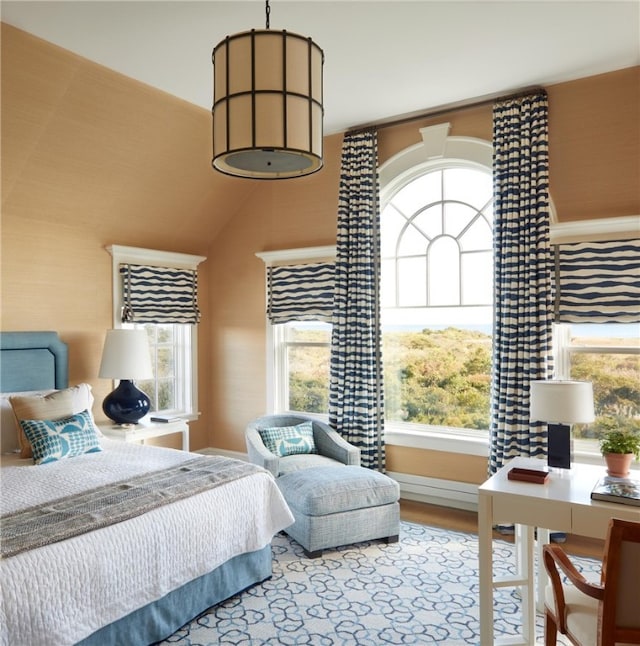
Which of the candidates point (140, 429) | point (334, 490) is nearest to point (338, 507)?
point (334, 490)

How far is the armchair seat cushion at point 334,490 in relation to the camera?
3672 millimetres

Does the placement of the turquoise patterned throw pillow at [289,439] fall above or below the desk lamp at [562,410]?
Result: below

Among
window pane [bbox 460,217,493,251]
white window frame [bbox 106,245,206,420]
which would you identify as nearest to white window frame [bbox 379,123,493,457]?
window pane [bbox 460,217,493,251]

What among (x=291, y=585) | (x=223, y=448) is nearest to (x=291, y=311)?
(x=223, y=448)

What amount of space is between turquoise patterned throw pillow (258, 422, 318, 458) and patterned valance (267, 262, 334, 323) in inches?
43.7

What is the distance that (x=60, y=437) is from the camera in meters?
3.67

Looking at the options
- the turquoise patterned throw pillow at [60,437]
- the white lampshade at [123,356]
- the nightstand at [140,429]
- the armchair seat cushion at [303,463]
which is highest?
the white lampshade at [123,356]

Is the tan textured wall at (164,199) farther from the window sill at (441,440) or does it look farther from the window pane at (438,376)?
the window pane at (438,376)

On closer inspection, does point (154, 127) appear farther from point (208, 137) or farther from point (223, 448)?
point (223, 448)

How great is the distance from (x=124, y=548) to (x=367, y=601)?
4.62 ft

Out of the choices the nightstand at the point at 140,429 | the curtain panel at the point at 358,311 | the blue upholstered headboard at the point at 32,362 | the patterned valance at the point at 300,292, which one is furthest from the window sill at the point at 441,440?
the blue upholstered headboard at the point at 32,362

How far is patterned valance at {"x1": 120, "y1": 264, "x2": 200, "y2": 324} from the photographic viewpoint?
17.0 feet

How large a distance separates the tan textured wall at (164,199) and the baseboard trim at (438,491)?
9 cm

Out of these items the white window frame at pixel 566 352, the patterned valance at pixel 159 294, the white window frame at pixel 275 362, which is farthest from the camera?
the white window frame at pixel 275 362
